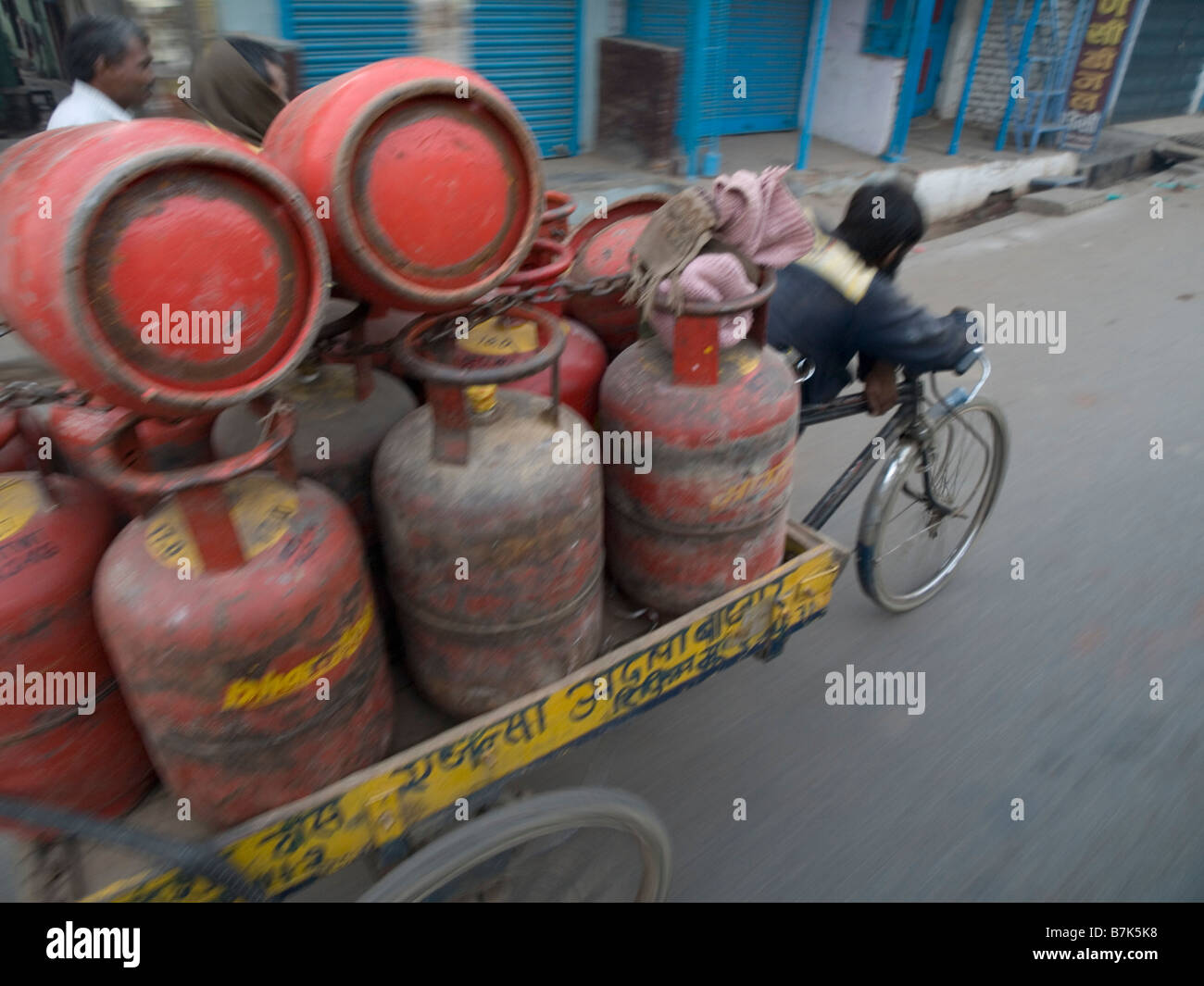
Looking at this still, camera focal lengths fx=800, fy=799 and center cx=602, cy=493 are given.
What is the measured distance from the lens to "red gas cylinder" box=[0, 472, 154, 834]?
1.29 m

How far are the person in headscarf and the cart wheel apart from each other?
88.1 inches

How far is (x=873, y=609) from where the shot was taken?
3.25 m

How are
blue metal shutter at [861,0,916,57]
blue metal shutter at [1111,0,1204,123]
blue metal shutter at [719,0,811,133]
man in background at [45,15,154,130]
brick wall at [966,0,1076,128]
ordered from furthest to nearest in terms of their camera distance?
blue metal shutter at [1111,0,1204,123], brick wall at [966,0,1076,128], blue metal shutter at [861,0,916,57], blue metal shutter at [719,0,811,133], man in background at [45,15,154,130]

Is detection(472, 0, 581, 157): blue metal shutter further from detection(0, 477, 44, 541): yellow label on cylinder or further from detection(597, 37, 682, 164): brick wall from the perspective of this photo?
detection(0, 477, 44, 541): yellow label on cylinder

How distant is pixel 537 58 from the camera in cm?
700

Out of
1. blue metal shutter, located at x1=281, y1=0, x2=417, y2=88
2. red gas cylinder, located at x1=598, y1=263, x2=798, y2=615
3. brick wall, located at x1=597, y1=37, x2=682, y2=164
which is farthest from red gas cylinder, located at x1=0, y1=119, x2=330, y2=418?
brick wall, located at x1=597, y1=37, x2=682, y2=164

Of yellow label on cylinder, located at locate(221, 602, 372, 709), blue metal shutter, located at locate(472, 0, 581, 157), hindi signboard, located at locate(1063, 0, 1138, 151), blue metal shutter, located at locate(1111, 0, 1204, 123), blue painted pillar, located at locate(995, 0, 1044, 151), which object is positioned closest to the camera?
yellow label on cylinder, located at locate(221, 602, 372, 709)

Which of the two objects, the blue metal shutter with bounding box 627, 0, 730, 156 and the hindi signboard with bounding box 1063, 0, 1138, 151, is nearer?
the blue metal shutter with bounding box 627, 0, 730, 156

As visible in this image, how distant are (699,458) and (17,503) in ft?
4.28

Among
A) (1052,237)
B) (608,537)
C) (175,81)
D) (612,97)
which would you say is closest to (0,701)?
(608,537)

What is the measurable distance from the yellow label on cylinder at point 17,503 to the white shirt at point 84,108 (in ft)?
6.45

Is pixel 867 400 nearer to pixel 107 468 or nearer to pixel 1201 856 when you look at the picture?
Result: pixel 1201 856

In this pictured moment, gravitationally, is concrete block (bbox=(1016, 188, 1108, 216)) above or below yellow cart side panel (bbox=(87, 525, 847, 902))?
below
